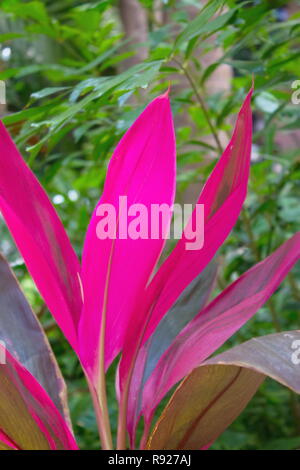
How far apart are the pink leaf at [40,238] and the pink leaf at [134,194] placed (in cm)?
2

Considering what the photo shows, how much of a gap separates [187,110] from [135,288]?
2.13ft

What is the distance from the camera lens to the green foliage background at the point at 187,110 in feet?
2.07

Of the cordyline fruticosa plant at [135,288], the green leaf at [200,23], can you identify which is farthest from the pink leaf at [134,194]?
the green leaf at [200,23]

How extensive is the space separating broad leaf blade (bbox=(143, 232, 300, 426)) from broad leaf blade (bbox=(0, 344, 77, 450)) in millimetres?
75

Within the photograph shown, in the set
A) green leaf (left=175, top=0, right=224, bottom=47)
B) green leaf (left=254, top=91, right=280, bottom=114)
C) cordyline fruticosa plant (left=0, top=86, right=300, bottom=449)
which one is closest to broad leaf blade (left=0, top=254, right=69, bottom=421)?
cordyline fruticosa plant (left=0, top=86, right=300, bottom=449)

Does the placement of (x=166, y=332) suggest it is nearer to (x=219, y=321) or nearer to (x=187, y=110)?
(x=219, y=321)

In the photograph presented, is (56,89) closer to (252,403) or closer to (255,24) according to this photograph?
(255,24)

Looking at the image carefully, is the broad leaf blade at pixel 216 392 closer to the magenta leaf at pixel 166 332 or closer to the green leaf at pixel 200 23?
the magenta leaf at pixel 166 332

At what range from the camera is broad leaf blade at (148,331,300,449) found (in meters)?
0.38

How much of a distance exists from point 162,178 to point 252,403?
0.70 metres

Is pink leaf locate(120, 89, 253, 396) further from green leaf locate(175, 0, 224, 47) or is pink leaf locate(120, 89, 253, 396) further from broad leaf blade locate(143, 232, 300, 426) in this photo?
green leaf locate(175, 0, 224, 47)

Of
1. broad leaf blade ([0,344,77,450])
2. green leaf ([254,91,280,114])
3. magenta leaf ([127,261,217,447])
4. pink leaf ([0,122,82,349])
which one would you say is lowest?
magenta leaf ([127,261,217,447])

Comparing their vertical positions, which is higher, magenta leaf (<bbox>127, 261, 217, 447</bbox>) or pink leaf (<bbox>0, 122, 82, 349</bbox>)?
pink leaf (<bbox>0, 122, 82, 349</bbox>)

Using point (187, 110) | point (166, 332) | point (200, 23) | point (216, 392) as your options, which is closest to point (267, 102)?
point (187, 110)
